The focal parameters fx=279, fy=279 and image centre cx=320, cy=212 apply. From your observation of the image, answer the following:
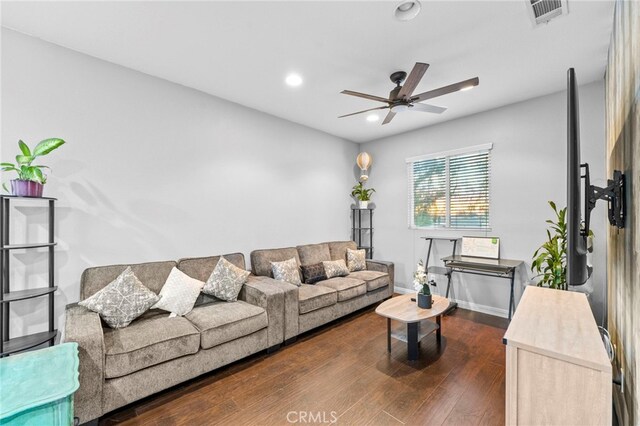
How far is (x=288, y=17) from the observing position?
Result: 213cm

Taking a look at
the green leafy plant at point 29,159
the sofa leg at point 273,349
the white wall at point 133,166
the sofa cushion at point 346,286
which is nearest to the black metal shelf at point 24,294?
the white wall at point 133,166

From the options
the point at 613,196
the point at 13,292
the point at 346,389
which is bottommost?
the point at 346,389

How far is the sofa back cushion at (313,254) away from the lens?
4242 millimetres

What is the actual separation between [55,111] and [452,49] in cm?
361

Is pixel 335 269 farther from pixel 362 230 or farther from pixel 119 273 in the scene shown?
pixel 119 273

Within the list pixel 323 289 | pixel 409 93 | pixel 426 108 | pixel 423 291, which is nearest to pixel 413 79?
pixel 409 93

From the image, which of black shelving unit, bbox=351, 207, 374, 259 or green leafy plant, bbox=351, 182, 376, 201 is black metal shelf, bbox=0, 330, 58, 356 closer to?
black shelving unit, bbox=351, 207, 374, 259

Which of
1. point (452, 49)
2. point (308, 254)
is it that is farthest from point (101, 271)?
point (452, 49)

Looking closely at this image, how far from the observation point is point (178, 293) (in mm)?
2730

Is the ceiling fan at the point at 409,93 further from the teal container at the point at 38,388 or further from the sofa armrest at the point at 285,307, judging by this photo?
the teal container at the point at 38,388

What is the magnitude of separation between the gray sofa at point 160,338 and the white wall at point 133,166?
342 mm

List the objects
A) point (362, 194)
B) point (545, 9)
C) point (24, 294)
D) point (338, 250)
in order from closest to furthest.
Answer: point (545, 9), point (24, 294), point (338, 250), point (362, 194)

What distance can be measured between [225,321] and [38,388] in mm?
1272

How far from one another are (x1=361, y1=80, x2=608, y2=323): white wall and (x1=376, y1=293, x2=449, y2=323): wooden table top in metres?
1.40
